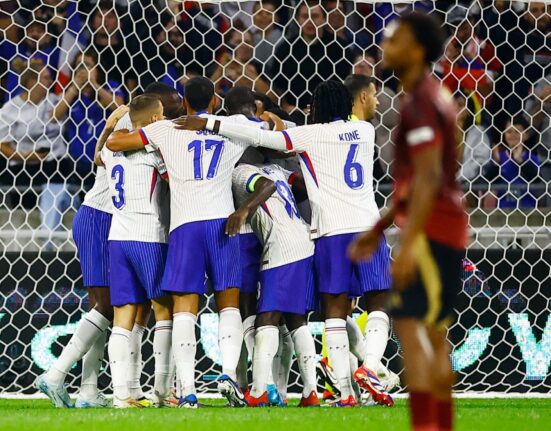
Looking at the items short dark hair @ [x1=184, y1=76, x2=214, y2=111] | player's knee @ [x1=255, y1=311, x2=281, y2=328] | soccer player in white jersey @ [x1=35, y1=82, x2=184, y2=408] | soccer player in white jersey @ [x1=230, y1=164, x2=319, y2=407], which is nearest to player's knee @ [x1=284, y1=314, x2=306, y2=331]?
soccer player in white jersey @ [x1=230, y1=164, x2=319, y2=407]

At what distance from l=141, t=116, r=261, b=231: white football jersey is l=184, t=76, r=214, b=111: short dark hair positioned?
0.26 meters

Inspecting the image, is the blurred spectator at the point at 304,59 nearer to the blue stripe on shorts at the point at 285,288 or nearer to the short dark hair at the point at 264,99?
the short dark hair at the point at 264,99

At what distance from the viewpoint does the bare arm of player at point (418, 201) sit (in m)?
3.42

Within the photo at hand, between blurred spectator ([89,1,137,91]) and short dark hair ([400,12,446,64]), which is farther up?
blurred spectator ([89,1,137,91])

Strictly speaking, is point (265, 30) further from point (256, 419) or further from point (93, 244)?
point (256, 419)

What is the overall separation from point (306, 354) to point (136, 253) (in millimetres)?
1126

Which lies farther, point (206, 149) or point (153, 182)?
point (153, 182)

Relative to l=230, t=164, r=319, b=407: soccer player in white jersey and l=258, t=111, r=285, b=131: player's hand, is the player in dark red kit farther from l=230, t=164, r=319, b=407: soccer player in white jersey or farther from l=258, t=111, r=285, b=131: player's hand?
l=258, t=111, r=285, b=131: player's hand

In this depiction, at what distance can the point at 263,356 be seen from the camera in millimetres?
6270

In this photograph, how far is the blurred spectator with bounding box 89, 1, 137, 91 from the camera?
8.86m

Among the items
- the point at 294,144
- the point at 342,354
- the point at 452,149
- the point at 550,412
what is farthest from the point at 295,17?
the point at 452,149

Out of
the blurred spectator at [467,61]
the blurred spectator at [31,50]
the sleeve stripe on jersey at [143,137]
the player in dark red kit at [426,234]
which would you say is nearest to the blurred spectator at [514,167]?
the blurred spectator at [467,61]

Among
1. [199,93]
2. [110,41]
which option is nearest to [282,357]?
[199,93]

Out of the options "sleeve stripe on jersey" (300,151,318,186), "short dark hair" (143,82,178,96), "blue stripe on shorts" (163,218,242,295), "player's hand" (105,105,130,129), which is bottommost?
"blue stripe on shorts" (163,218,242,295)
